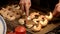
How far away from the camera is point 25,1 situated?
1.15 metres

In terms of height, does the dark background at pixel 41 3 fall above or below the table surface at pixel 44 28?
above

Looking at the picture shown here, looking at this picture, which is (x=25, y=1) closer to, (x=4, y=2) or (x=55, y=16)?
(x=55, y=16)

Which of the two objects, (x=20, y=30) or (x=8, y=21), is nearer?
(x=20, y=30)

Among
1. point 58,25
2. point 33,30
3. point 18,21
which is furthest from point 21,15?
point 58,25

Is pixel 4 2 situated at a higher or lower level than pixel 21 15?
higher

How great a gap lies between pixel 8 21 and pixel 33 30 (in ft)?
0.83

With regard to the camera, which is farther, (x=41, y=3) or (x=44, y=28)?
(x=41, y=3)

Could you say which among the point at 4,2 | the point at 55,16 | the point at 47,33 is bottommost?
the point at 47,33

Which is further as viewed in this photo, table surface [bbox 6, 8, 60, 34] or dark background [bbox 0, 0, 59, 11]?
dark background [bbox 0, 0, 59, 11]

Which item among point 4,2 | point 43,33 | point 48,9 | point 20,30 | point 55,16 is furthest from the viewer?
point 4,2

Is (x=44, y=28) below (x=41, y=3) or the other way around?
below

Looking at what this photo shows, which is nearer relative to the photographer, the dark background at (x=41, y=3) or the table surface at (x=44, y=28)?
the table surface at (x=44, y=28)

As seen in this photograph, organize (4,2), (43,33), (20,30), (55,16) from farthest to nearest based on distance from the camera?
(4,2) → (55,16) → (43,33) → (20,30)

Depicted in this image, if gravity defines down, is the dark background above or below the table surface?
above
